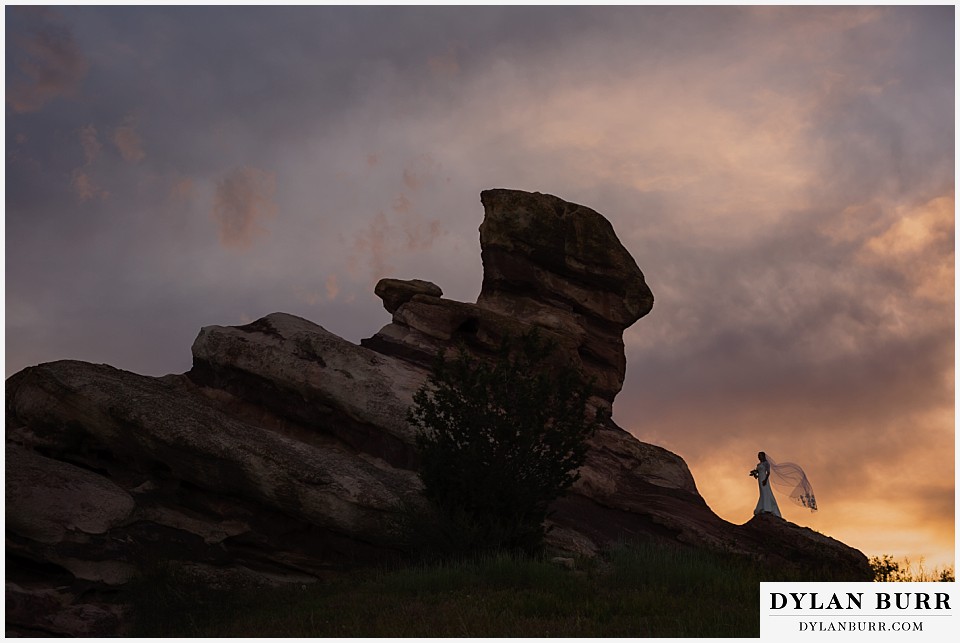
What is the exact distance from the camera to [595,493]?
31.1 meters

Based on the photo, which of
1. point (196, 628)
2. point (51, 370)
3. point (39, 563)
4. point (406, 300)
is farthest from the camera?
→ point (406, 300)

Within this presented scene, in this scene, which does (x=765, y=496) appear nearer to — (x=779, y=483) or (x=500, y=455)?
(x=779, y=483)

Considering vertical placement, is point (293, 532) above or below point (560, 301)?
below

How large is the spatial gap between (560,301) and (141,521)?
2171 centimetres

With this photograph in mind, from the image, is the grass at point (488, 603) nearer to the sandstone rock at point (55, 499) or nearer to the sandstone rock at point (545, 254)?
the sandstone rock at point (55, 499)

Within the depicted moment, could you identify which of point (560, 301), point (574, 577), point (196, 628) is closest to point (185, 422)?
point (196, 628)

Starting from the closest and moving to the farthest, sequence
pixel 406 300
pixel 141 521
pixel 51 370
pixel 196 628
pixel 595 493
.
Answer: pixel 196 628 → pixel 141 521 → pixel 51 370 → pixel 595 493 → pixel 406 300

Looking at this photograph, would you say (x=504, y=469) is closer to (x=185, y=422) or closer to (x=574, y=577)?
(x=574, y=577)

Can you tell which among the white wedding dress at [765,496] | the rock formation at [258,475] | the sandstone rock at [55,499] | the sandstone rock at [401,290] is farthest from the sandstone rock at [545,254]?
the sandstone rock at [55,499]

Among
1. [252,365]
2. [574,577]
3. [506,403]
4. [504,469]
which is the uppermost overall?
[252,365]

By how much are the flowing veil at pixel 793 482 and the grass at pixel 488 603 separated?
10424 mm

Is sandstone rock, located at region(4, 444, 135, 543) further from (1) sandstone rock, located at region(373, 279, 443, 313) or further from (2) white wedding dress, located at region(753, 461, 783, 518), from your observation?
(2) white wedding dress, located at region(753, 461, 783, 518)

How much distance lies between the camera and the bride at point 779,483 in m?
33.1

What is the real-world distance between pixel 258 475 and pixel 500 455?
6949 millimetres
